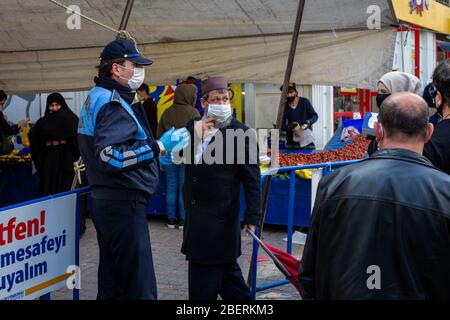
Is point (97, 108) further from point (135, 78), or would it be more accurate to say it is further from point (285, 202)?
point (285, 202)

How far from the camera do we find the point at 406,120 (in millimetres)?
2174

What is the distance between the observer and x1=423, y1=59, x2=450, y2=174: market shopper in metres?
3.09

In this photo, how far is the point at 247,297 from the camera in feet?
13.9

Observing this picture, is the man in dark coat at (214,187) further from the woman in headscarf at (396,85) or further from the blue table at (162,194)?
the blue table at (162,194)

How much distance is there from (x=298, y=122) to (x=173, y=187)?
2937 mm

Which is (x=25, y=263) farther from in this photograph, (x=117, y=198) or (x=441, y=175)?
(x=441, y=175)

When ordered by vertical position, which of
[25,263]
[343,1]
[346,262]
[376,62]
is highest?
[343,1]

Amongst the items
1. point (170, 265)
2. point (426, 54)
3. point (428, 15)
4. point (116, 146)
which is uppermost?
point (428, 15)

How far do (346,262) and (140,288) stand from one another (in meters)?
1.92

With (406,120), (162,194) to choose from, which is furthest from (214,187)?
(162,194)

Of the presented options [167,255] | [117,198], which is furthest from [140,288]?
[167,255]

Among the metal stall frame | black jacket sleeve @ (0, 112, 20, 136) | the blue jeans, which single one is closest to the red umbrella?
the metal stall frame

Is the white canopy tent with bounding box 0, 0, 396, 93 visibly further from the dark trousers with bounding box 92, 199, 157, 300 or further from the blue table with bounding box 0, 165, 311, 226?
the dark trousers with bounding box 92, 199, 157, 300

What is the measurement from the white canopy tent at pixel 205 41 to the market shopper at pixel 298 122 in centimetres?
320
